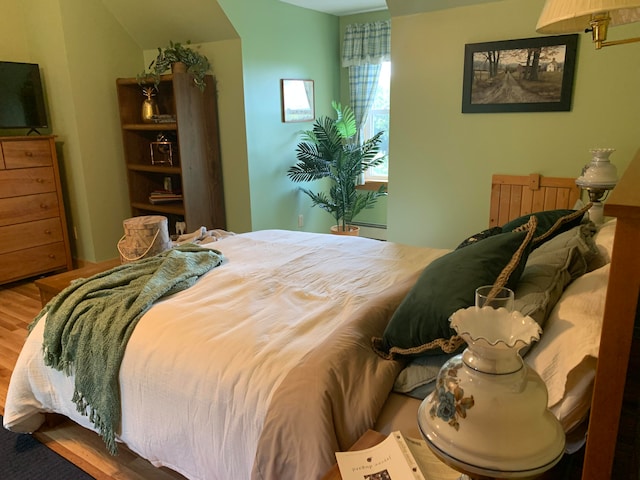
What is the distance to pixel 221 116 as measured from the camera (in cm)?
407

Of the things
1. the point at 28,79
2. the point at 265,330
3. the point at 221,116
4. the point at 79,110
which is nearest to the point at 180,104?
the point at 221,116

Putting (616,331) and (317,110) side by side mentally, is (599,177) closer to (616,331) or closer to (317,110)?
(616,331)

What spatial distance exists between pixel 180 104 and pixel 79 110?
0.93 metres

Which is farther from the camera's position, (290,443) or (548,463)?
(290,443)

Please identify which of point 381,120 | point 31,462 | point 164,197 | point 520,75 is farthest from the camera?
point 381,120

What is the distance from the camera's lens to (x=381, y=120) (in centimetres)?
494

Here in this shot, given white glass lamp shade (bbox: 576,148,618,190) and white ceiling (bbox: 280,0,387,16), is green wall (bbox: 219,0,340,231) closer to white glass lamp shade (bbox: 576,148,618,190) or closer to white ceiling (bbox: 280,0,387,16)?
white ceiling (bbox: 280,0,387,16)

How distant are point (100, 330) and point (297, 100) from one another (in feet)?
10.8

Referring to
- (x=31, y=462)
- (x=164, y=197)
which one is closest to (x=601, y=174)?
(x=31, y=462)

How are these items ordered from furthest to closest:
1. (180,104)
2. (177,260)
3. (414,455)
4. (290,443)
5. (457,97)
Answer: (180,104) → (457,97) → (177,260) → (290,443) → (414,455)

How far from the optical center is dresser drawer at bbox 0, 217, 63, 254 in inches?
146

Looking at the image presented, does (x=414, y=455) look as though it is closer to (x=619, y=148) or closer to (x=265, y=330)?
(x=265, y=330)

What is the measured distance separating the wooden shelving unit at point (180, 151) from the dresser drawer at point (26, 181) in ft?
2.13

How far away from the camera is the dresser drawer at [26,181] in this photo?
364cm
